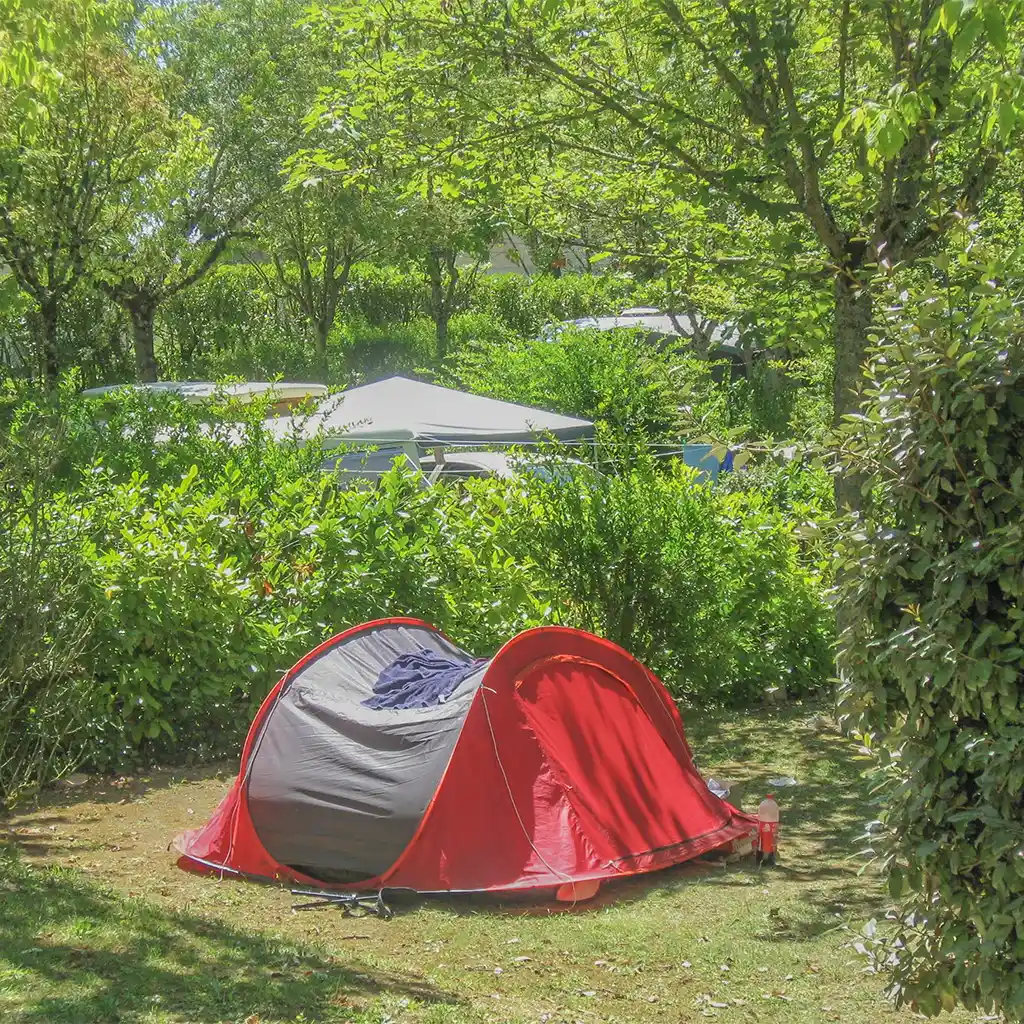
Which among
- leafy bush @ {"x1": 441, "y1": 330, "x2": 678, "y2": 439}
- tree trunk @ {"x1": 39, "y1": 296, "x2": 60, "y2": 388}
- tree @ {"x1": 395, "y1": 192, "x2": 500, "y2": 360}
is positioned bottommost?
leafy bush @ {"x1": 441, "y1": 330, "x2": 678, "y2": 439}

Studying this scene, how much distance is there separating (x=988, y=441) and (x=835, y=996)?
2352 mm

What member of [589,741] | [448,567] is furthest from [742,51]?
[589,741]

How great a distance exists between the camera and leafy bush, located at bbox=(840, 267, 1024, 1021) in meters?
3.17

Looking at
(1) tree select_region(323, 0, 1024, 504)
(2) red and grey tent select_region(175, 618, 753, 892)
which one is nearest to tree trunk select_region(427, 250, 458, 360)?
(1) tree select_region(323, 0, 1024, 504)

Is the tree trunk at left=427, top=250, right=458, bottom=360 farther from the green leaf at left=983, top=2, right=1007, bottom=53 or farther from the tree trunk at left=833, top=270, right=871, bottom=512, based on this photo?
the green leaf at left=983, top=2, right=1007, bottom=53

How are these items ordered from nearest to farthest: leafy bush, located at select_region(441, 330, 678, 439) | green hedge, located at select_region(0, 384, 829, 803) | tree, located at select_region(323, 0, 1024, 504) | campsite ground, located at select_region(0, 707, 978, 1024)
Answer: campsite ground, located at select_region(0, 707, 978, 1024), green hedge, located at select_region(0, 384, 829, 803), tree, located at select_region(323, 0, 1024, 504), leafy bush, located at select_region(441, 330, 678, 439)

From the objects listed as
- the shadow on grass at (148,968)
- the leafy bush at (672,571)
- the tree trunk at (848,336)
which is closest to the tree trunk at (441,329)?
the leafy bush at (672,571)

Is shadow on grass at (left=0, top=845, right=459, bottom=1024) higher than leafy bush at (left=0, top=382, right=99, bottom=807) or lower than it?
lower

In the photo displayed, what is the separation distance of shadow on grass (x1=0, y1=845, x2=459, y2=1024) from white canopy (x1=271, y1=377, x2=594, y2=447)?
702cm

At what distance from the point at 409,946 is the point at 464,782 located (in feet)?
2.76

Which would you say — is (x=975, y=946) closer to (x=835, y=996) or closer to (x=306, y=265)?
(x=835, y=996)

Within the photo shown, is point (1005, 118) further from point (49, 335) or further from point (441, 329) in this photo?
point (441, 329)

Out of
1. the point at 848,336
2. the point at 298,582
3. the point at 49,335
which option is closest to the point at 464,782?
the point at 298,582

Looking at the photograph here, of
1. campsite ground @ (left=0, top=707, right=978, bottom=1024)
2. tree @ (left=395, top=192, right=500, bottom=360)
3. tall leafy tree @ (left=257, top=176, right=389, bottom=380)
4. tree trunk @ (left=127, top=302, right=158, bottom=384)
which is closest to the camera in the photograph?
campsite ground @ (left=0, top=707, right=978, bottom=1024)
